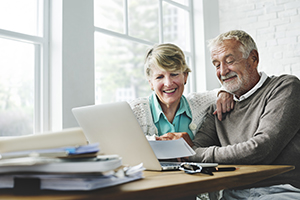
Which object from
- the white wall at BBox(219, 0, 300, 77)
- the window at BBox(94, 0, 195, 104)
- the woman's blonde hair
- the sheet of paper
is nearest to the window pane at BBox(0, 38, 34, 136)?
the window at BBox(94, 0, 195, 104)

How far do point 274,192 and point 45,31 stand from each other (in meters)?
1.90

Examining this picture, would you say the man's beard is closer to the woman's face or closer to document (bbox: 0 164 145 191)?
the woman's face

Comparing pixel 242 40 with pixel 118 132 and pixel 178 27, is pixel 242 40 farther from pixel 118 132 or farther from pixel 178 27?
pixel 178 27

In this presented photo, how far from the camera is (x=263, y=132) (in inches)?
62.8

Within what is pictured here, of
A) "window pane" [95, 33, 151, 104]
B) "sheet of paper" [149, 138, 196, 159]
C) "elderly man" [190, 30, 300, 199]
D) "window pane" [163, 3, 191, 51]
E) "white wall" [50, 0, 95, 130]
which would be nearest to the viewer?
"sheet of paper" [149, 138, 196, 159]

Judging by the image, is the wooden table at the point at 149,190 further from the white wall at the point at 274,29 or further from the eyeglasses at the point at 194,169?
the white wall at the point at 274,29

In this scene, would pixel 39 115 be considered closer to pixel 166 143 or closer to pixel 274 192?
pixel 166 143

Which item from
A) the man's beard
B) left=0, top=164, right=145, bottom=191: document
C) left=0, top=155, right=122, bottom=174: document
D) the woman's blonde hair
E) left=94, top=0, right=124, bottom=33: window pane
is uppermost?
left=94, top=0, right=124, bottom=33: window pane

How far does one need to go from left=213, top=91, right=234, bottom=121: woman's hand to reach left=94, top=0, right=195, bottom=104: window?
123 centimetres

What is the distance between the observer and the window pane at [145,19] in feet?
12.2

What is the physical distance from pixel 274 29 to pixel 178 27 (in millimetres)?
1248

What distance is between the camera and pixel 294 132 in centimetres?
163

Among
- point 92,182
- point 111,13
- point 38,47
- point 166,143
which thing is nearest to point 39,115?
point 38,47

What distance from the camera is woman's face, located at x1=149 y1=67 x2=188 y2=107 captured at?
2006mm
